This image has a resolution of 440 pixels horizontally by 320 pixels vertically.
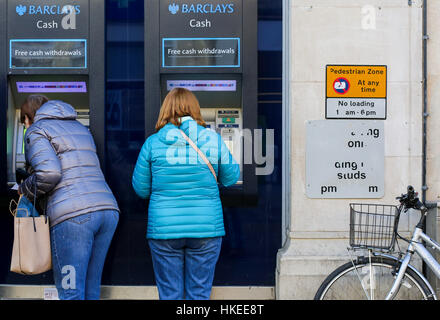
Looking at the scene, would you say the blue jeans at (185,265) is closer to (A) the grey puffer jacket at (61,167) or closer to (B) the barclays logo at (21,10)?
(A) the grey puffer jacket at (61,167)

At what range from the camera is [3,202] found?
15.6 feet

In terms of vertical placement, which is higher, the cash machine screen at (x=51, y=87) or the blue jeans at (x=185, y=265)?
the cash machine screen at (x=51, y=87)

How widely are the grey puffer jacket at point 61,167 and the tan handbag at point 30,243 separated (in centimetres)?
9

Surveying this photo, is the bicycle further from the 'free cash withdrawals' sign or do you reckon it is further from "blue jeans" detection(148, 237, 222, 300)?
the 'free cash withdrawals' sign

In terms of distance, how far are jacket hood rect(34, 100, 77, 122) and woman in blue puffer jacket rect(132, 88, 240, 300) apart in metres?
0.70

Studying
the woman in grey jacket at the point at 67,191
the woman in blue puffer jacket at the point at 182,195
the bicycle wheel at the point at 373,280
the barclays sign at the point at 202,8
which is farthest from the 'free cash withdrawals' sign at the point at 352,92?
the woman in grey jacket at the point at 67,191

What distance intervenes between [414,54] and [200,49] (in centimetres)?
181

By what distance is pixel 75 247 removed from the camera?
367 cm

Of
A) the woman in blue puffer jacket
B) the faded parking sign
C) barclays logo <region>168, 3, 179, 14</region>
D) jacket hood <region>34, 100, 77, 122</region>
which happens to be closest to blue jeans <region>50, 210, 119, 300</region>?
the woman in blue puffer jacket

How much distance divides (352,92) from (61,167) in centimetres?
244

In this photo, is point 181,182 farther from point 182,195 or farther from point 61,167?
point 61,167

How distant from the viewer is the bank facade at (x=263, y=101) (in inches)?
181

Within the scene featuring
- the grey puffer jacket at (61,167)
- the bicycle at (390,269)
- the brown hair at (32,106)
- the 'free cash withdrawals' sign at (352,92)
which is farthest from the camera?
Answer: the 'free cash withdrawals' sign at (352,92)

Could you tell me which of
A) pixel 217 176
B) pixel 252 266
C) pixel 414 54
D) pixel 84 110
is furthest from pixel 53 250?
pixel 414 54
